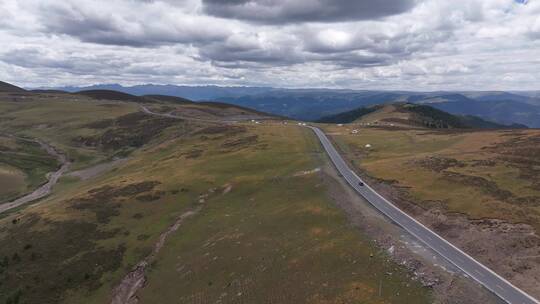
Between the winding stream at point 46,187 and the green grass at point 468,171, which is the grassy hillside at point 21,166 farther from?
the green grass at point 468,171

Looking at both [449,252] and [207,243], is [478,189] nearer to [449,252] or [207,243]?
[449,252]

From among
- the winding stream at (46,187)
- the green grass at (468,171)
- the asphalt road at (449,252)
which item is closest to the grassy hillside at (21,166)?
the winding stream at (46,187)

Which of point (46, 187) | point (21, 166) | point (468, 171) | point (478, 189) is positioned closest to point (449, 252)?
point (478, 189)

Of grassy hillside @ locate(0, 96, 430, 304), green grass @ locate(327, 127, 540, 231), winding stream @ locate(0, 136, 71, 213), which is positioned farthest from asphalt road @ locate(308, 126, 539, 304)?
winding stream @ locate(0, 136, 71, 213)

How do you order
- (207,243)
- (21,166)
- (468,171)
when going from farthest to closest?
1. (21,166)
2. (468,171)
3. (207,243)

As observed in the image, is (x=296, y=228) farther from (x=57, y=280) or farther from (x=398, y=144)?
(x=398, y=144)

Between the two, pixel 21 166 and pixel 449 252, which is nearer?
pixel 449 252

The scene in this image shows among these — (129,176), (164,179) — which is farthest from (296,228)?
(129,176)

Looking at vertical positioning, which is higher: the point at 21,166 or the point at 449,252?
the point at 449,252
